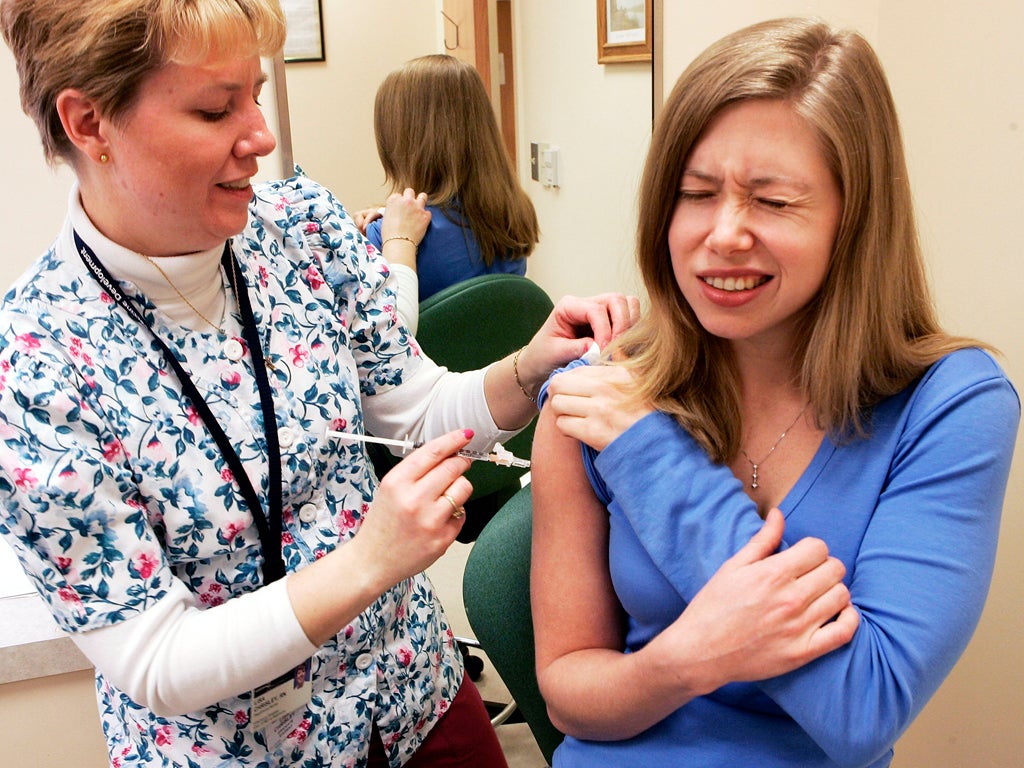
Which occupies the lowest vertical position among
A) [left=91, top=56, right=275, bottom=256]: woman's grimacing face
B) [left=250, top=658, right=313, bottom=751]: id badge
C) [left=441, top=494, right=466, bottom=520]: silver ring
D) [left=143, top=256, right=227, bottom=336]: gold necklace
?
[left=250, top=658, right=313, bottom=751]: id badge

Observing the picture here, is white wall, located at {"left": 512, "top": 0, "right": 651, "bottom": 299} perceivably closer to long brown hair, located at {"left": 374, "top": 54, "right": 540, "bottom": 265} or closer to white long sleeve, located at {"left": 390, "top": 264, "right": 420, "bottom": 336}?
long brown hair, located at {"left": 374, "top": 54, "right": 540, "bottom": 265}

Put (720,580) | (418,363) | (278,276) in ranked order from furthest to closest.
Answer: (418,363) → (278,276) → (720,580)

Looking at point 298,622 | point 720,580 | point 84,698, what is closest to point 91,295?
point 298,622

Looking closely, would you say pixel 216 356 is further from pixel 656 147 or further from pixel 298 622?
pixel 656 147

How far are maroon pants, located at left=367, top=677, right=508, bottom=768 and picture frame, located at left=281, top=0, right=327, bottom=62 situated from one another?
1398 millimetres

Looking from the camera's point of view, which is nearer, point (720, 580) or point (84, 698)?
point (720, 580)

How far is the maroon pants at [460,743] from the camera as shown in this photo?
1.30m

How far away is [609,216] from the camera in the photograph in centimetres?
243

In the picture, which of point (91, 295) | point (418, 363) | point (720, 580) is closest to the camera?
point (720, 580)

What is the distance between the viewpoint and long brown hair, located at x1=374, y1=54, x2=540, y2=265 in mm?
2070

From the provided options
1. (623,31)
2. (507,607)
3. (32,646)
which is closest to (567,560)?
(507,607)

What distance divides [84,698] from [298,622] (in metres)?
0.90

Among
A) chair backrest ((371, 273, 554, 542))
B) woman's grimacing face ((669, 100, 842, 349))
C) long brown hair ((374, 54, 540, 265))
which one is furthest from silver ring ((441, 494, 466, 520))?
long brown hair ((374, 54, 540, 265))

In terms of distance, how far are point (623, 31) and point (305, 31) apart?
0.77 metres
